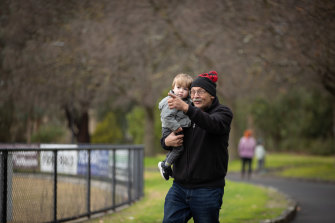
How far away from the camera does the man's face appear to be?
4.61 meters

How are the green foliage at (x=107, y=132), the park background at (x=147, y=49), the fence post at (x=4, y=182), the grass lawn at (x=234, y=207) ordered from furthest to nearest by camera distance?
1. the green foliage at (x=107, y=132)
2. the park background at (x=147, y=49)
3. the grass lawn at (x=234, y=207)
4. the fence post at (x=4, y=182)

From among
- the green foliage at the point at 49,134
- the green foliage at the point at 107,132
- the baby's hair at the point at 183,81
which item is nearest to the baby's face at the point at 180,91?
the baby's hair at the point at 183,81

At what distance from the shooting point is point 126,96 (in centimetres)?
3312

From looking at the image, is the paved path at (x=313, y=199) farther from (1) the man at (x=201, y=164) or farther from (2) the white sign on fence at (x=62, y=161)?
(1) the man at (x=201, y=164)

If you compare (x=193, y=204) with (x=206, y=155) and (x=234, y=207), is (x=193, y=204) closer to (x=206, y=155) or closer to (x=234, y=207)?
(x=206, y=155)

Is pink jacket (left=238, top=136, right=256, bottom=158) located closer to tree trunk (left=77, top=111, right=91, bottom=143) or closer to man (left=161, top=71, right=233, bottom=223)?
man (left=161, top=71, right=233, bottom=223)


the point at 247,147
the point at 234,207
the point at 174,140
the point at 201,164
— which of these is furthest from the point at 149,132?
the point at 201,164

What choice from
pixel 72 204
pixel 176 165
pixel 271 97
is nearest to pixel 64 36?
pixel 72 204

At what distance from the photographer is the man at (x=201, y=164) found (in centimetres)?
452

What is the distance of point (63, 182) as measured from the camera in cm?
943

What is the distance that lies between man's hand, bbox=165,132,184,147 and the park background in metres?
7.02

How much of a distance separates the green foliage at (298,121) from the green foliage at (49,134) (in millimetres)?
17462

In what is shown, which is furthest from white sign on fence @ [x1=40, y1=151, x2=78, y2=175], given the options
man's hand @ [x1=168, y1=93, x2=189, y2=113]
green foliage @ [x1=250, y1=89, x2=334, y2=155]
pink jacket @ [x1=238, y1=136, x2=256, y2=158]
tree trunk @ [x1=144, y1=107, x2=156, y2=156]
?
green foliage @ [x1=250, y1=89, x2=334, y2=155]

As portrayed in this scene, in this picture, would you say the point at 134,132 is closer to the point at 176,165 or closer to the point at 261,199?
the point at 261,199
